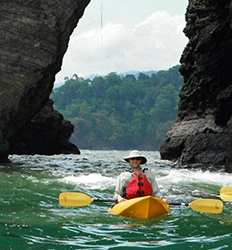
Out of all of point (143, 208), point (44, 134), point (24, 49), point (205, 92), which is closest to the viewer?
point (143, 208)

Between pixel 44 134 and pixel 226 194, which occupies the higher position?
pixel 44 134

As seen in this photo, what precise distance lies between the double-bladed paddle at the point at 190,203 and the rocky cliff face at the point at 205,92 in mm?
12884

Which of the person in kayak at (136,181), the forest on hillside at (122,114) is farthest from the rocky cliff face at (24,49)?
the forest on hillside at (122,114)

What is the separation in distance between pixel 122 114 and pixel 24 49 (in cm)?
10514

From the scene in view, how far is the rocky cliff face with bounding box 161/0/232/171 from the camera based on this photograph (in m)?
25.6

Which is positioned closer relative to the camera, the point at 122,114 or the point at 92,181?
the point at 92,181

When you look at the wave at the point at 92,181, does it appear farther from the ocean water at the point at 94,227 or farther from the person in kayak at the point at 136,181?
the person in kayak at the point at 136,181

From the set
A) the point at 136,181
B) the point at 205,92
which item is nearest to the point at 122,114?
the point at 205,92

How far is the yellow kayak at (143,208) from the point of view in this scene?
9531 millimetres

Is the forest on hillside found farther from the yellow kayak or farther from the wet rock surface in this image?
the yellow kayak

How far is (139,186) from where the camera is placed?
32.9 ft

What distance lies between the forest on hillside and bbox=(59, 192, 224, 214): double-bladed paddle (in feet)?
367

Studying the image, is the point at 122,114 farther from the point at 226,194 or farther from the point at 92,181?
the point at 226,194

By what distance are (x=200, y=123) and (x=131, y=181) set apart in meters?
18.5
